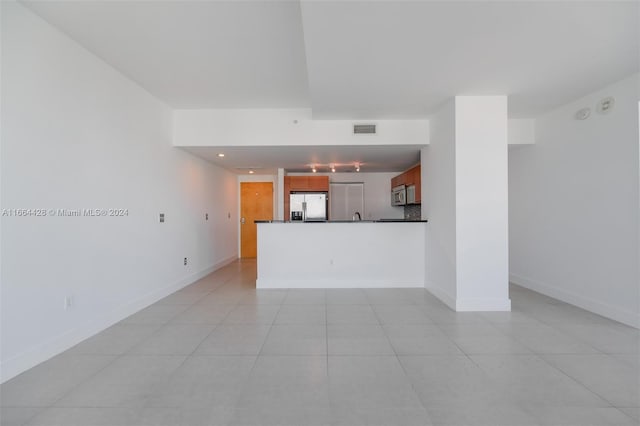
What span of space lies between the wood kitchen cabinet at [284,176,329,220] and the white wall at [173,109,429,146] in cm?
239

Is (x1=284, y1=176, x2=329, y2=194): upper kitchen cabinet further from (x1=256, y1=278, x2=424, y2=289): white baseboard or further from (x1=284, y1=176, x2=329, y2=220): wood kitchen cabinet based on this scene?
(x1=256, y1=278, x2=424, y2=289): white baseboard

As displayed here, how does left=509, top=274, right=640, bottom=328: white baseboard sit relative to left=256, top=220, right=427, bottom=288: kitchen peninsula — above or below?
below

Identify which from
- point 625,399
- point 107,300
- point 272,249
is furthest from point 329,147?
point 625,399

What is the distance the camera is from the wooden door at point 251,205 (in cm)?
772

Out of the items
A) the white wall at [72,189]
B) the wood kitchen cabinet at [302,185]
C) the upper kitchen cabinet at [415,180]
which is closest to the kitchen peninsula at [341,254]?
the upper kitchen cabinet at [415,180]

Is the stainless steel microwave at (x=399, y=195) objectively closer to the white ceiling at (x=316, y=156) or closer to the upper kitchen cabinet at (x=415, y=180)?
the upper kitchen cabinet at (x=415, y=180)

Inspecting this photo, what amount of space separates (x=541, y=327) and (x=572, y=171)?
6.93ft

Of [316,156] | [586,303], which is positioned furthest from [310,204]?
[586,303]

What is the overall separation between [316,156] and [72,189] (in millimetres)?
3531

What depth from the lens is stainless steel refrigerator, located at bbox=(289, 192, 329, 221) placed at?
6.62 m

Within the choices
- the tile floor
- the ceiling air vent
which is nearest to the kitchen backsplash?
the ceiling air vent

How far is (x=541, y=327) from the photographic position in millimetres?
2904

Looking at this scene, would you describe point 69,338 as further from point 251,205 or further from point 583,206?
point 583,206

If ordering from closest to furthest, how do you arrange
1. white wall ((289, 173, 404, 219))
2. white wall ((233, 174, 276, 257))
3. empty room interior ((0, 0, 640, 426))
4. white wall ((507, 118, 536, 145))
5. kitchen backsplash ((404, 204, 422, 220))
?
empty room interior ((0, 0, 640, 426)) < white wall ((507, 118, 536, 145)) < kitchen backsplash ((404, 204, 422, 220)) < white wall ((289, 173, 404, 219)) < white wall ((233, 174, 276, 257))
